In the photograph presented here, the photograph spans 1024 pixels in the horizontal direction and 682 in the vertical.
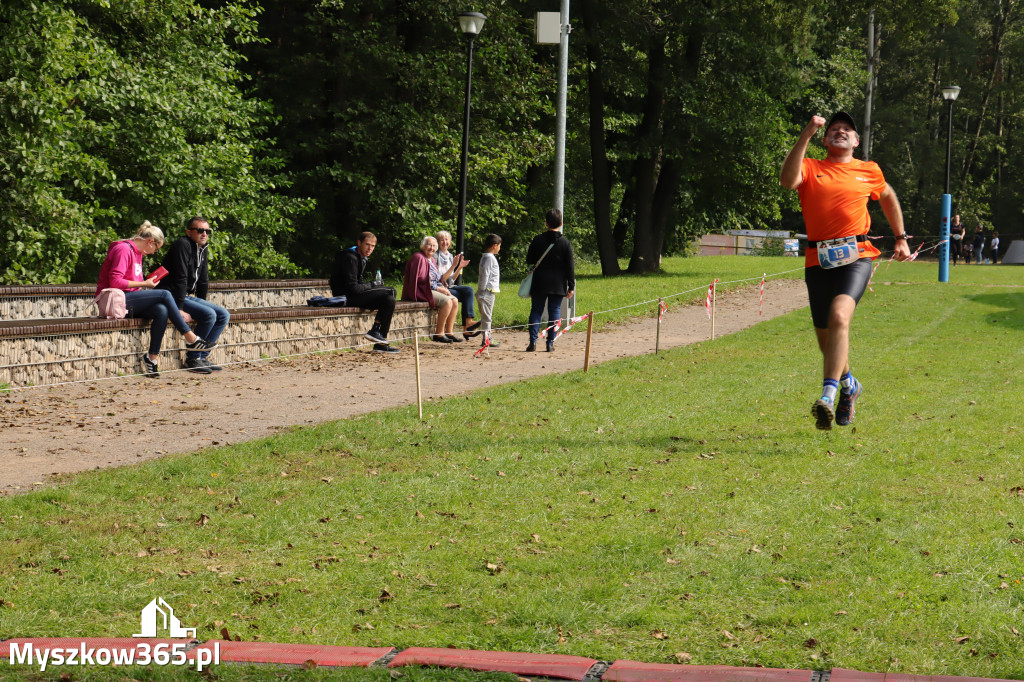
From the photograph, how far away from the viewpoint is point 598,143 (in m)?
31.6

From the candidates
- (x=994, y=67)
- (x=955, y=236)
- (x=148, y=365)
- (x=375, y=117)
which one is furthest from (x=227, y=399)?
(x=994, y=67)

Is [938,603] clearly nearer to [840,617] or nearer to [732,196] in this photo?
[840,617]

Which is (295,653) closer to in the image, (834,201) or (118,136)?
(834,201)

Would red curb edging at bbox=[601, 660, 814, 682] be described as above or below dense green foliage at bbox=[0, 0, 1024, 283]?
below

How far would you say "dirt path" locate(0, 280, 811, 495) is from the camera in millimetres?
8703

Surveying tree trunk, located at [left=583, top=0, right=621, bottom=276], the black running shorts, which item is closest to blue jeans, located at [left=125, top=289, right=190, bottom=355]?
the black running shorts

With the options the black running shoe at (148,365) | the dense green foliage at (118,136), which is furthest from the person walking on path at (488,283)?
the dense green foliage at (118,136)

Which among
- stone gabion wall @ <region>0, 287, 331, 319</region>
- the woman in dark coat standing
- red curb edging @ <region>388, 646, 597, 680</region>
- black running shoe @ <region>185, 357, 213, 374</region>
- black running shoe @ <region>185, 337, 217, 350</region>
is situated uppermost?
the woman in dark coat standing

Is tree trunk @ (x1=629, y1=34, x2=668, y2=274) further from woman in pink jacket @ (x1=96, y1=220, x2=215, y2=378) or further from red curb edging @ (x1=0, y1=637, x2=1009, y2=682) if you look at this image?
red curb edging @ (x1=0, y1=637, x2=1009, y2=682)

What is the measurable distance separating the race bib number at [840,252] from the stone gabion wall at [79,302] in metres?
11.3

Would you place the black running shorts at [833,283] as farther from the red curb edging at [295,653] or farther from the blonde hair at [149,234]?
the blonde hair at [149,234]

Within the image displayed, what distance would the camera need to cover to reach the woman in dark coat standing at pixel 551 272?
15.6 metres

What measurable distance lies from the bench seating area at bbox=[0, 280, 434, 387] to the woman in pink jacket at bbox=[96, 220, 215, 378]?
174 millimetres

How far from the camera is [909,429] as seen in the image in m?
9.31
